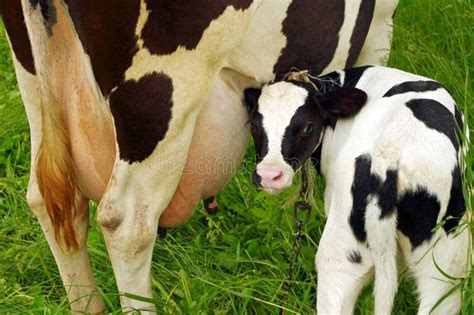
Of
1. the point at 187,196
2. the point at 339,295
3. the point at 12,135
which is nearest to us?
the point at 339,295

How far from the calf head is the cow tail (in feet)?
2.35

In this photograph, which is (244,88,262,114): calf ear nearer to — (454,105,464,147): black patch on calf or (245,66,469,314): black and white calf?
(245,66,469,314): black and white calf

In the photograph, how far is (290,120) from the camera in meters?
4.11

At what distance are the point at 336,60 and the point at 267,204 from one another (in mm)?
760

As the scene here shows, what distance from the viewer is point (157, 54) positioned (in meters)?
3.85

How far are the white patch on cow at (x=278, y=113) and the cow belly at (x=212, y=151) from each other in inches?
6.5

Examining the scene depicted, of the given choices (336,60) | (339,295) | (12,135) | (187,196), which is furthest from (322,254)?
(12,135)

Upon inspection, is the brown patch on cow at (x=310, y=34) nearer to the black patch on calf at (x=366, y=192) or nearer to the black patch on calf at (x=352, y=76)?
the black patch on calf at (x=352, y=76)

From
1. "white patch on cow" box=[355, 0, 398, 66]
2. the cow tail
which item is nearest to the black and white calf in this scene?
the cow tail

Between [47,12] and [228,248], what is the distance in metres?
1.43

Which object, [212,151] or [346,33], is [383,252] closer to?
[212,151]

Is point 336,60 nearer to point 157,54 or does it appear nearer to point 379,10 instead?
point 379,10

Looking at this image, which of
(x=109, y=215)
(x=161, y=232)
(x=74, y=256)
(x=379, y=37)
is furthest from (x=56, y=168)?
(x=379, y=37)

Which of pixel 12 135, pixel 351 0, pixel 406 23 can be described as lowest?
pixel 12 135
